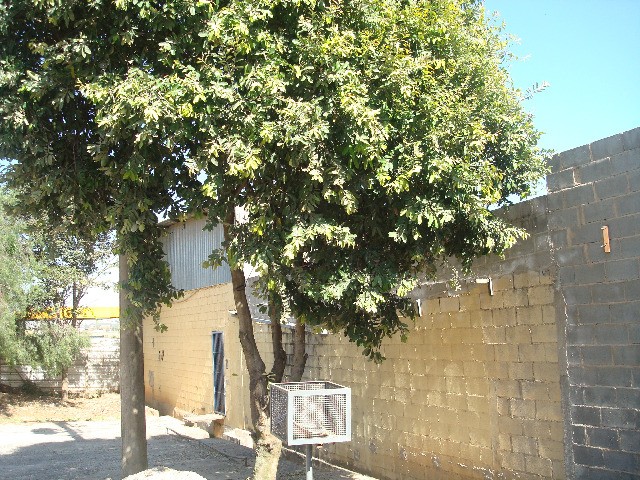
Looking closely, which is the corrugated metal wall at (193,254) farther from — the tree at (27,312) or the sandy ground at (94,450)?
the tree at (27,312)

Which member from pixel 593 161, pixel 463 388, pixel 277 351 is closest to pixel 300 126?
pixel 593 161

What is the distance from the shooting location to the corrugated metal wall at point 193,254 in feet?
63.0

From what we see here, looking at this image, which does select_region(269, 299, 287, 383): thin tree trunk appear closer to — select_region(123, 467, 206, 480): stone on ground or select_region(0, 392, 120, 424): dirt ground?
select_region(123, 467, 206, 480): stone on ground

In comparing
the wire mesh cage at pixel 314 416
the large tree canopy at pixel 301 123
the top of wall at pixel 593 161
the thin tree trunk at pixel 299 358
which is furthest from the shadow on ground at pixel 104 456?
the top of wall at pixel 593 161

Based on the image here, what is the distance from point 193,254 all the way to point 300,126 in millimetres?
14987

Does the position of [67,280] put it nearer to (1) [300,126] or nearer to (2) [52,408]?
(2) [52,408]

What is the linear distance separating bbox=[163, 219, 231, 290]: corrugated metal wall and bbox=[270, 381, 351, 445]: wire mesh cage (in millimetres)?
11080

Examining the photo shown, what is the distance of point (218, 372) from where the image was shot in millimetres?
18422

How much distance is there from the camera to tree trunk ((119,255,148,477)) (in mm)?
10398

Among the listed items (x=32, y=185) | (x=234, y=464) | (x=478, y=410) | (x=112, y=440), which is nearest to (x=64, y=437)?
(x=112, y=440)

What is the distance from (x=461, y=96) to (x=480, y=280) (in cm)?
231

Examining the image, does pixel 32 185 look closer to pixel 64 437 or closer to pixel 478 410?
pixel 478 410

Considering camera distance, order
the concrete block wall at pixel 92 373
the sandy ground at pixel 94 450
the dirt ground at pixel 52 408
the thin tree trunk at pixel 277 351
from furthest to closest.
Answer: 1. the concrete block wall at pixel 92 373
2. the dirt ground at pixel 52 408
3. the sandy ground at pixel 94 450
4. the thin tree trunk at pixel 277 351

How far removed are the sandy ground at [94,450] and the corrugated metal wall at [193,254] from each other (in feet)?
12.8
